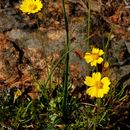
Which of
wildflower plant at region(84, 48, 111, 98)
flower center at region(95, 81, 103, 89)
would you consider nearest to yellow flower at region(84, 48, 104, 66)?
wildflower plant at region(84, 48, 111, 98)

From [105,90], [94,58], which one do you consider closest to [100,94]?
[105,90]

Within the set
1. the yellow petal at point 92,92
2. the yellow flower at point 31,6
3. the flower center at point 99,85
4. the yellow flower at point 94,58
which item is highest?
the yellow flower at point 31,6

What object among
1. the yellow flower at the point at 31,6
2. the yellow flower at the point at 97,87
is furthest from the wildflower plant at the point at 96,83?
the yellow flower at the point at 31,6

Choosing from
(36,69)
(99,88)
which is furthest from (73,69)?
(99,88)

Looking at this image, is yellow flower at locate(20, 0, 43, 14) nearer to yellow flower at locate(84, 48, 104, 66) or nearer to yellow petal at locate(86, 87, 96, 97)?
yellow flower at locate(84, 48, 104, 66)

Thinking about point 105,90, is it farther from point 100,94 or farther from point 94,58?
point 94,58

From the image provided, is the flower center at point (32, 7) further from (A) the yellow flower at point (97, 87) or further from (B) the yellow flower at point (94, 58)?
(A) the yellow flower at point (97, 87)

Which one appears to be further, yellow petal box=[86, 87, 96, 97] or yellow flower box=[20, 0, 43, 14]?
yellow flower box=[20, 0, 43, 14]

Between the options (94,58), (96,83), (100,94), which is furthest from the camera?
(94,58)

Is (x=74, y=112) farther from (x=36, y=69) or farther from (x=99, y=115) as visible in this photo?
(x=36, y=69)

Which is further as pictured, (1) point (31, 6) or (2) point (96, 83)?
(1) point (31, 6)

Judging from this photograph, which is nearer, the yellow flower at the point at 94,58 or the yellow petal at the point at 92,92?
the yellow petal at the point at 92,92

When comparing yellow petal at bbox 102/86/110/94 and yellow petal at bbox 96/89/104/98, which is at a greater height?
yellow petal at bbox 102/86/110/94
